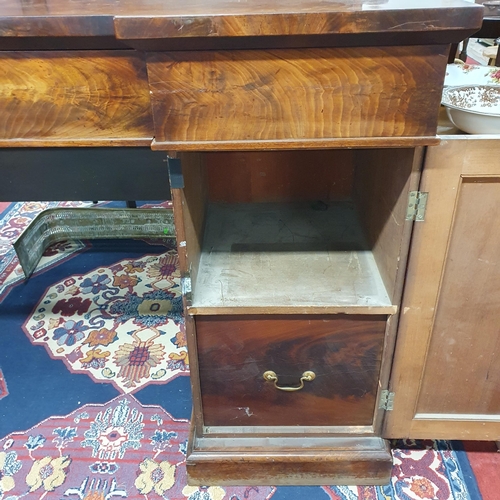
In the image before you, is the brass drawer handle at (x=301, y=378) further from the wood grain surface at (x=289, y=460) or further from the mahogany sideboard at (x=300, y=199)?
the wood grain surface at (x=289, y=460)

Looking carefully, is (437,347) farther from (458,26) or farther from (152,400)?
(152,400)

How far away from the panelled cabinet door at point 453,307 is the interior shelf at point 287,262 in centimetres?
10

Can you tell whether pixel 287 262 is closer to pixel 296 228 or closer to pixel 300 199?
pixel 296 228

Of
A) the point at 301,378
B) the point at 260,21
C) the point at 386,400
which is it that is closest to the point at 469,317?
the point at 386,400

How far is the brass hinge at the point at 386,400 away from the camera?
3.24 feet

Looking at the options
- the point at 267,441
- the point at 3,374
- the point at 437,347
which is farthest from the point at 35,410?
the point at 437,347

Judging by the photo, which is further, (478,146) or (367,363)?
(367,363)

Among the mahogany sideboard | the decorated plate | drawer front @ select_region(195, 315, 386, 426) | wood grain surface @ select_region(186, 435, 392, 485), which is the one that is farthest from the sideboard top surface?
wood grain surface @ select_region(186, 435, 392, 485)

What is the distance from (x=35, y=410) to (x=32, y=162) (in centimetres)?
86

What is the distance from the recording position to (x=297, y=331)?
943 mm

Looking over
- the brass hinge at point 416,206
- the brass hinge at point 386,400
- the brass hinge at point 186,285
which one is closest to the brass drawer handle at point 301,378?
the brass hinge at point 386,400

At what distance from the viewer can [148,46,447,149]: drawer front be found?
0.64 metres

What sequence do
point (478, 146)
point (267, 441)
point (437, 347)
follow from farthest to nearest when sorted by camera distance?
point (267, 441) < point (437, 347) < point (478, 146)

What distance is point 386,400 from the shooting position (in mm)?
995
